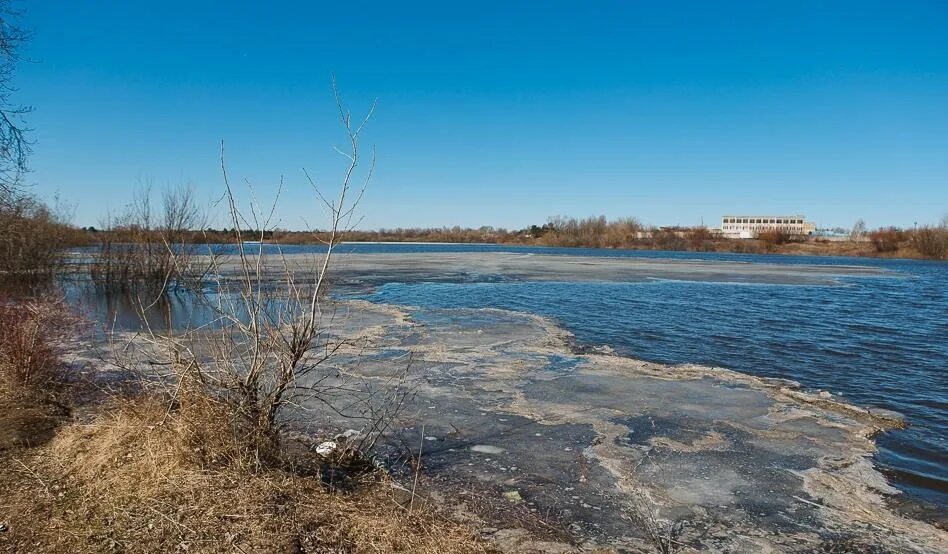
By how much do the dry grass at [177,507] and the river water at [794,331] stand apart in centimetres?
291

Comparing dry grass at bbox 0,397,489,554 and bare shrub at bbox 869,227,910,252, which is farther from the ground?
bare shrub at bbox 869,227,910,252

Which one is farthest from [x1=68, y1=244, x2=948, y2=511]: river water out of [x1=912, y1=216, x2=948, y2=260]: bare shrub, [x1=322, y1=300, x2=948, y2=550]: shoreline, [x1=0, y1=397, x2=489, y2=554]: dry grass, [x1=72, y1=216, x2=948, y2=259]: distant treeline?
[x1=912, y1=216, x2=948, y2=260]: bare shrub

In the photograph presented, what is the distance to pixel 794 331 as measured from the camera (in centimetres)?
A: 1206

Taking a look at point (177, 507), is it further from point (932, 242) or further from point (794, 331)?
point (932, 242)

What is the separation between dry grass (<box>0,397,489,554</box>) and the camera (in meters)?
3.07

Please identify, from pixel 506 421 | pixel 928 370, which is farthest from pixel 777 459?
pixel 928 370

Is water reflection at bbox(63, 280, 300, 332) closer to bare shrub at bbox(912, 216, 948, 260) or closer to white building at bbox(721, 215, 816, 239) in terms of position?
bare shrub at bbox(912, 216, 948, 260)

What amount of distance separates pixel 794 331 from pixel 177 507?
1273 centimetres

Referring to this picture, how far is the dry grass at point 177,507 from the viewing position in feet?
10.1

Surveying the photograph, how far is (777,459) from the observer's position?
5055mm

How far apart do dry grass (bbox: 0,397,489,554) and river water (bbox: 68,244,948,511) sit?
2913mm

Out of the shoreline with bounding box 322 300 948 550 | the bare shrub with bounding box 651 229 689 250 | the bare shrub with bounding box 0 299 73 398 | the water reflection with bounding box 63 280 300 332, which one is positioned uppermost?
the bare shrub with bounding box 651 229 689 250

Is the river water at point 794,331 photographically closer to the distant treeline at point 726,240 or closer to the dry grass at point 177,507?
the dry grass at point 177,507

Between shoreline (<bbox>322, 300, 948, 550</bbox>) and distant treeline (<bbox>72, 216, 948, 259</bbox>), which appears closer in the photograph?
shoreline (<bbox>322, 300, 948, 550</bbox>)
